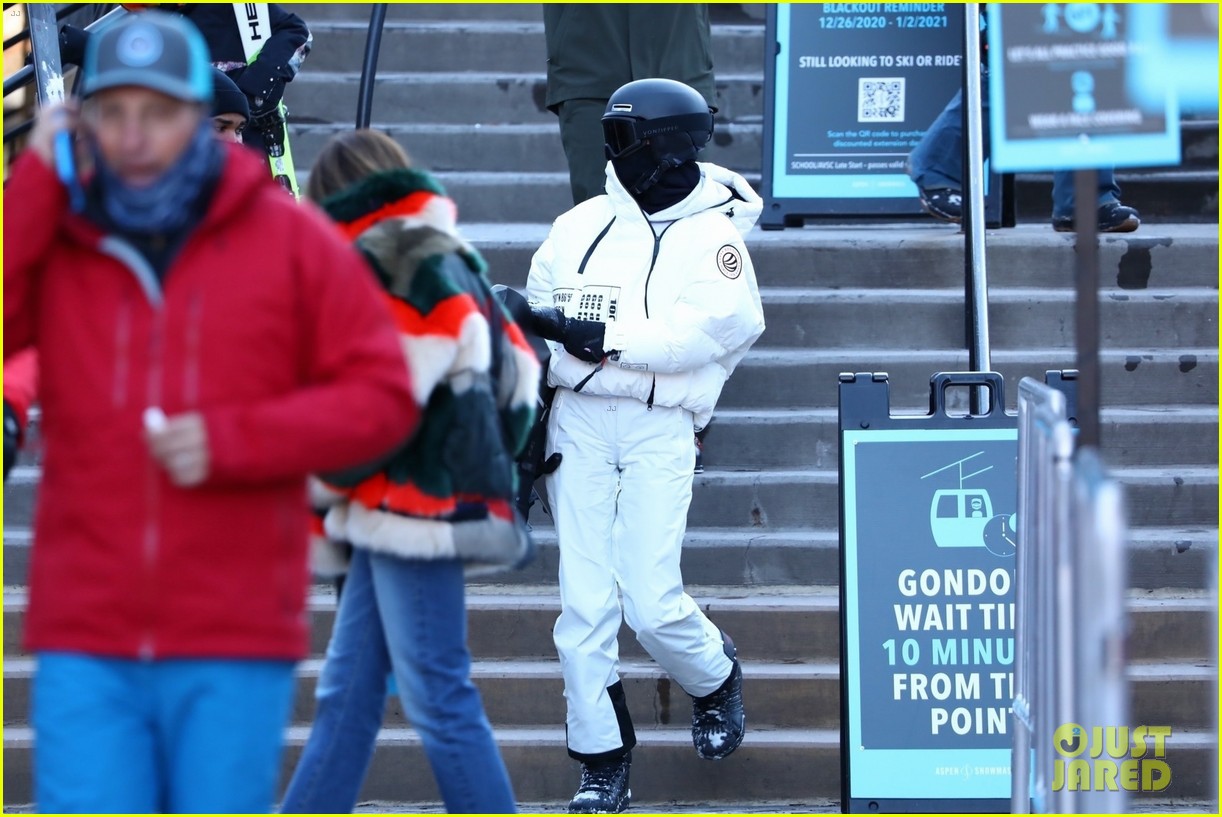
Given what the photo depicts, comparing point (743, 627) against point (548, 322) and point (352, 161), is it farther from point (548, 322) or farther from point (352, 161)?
point (352, 161)

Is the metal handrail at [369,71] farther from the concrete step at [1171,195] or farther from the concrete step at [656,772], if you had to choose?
the concrete step at [1171,195]

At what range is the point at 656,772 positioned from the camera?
5.53 m

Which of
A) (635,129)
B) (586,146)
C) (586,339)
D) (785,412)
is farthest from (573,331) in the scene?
(785,412)

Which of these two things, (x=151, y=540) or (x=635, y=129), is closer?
(x=151, y=540)

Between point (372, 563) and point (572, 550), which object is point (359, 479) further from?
point (572, 550)

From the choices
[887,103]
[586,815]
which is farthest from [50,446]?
[887,103]

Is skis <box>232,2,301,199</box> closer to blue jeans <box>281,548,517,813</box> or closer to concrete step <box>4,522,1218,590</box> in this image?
concrete step <box>4,522,1218,590</box>

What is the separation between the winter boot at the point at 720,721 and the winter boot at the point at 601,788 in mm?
292

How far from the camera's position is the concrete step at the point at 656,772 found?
18.1ft

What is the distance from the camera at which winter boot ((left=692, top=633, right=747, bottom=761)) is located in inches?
208

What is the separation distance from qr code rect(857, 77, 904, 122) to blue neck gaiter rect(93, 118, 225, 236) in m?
6.12

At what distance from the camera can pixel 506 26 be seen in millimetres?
9516

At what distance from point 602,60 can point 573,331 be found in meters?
1.94

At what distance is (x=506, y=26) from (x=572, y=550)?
507 centimetres
